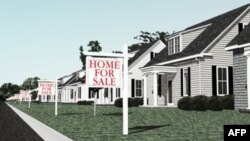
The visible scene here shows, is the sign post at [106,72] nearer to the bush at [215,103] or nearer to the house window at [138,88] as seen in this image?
the bush at [215,103]

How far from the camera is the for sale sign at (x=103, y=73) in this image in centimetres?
1134

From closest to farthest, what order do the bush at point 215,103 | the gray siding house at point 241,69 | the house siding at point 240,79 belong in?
the gray siding house at point 241,69
the house siding at point 240,79
the bush at point 215,103

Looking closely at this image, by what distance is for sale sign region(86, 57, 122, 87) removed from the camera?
11.3 meters

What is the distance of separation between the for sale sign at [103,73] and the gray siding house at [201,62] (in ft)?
45.7

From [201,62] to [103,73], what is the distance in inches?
694

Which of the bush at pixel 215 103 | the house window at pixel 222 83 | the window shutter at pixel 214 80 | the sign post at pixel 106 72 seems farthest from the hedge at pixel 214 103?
the sign post at pixel 106 72

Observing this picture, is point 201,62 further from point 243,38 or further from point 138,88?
point 138,88

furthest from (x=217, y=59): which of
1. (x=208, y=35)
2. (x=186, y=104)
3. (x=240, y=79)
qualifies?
(x=240, y=79)

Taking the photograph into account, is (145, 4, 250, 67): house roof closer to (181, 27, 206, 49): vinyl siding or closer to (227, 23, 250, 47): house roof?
(181, 27, 206, 49): vinyl siding

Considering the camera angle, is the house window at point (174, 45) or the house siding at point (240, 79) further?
the house window at point (174, 45)

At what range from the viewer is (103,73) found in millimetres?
11484

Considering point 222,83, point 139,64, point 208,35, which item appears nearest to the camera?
point 222,83

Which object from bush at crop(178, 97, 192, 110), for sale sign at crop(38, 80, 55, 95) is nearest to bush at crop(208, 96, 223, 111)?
bush at crop(178, 97, 192, 110)

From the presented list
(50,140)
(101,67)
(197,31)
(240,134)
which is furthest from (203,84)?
(240,134)
